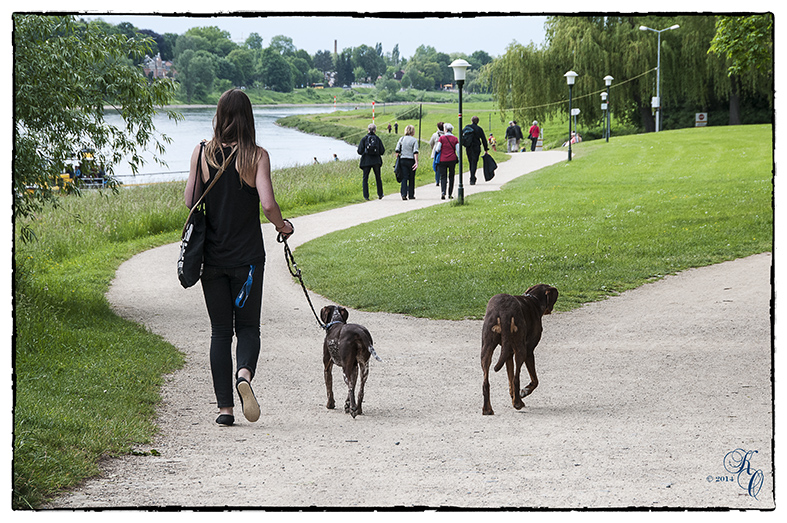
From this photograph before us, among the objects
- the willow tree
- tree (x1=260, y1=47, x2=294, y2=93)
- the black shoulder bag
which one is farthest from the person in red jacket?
the black shoulder bag

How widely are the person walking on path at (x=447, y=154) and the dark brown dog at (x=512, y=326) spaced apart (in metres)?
13.7

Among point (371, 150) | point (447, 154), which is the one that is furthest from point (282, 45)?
point (371, 150)

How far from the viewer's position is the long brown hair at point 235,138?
16.1 feet

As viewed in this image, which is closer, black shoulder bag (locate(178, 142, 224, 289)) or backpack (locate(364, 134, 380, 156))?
black shoulder bag (locate(178, 142, 224, 289))

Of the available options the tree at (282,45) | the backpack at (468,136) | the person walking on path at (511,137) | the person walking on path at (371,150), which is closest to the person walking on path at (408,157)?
the person walking on path at (371,150)

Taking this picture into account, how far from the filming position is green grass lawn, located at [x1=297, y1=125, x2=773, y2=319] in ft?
35.2

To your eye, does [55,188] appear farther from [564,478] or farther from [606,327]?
[564,478]

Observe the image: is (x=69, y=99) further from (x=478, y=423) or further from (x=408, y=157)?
(x=408, y=157)

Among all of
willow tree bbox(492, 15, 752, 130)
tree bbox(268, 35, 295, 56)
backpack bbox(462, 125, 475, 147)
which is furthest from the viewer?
willow tree bbox(492, 15, 752, 130)

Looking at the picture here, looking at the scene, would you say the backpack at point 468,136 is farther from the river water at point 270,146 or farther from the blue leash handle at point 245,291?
the blue leash handle at point 245,291

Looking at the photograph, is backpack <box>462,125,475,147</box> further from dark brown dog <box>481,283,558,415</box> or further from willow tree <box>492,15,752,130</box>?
dark brown dog <box>481,283,558,415</box>

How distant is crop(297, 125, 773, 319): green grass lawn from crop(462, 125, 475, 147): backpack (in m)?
1.72

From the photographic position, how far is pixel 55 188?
9.46 m

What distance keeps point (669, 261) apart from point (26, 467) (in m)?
9.92
